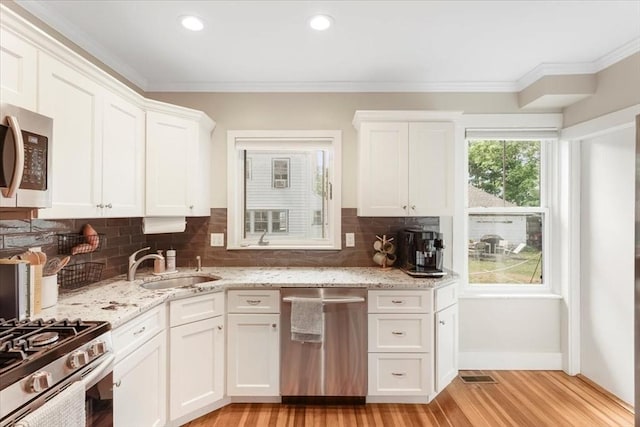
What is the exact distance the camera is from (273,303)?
2365 millimetres

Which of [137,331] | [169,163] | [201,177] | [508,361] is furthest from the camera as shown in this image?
[508,361]

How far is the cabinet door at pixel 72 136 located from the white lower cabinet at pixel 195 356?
31.0 inches

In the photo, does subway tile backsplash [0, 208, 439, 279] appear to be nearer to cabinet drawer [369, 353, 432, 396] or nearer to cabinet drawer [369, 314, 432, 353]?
cabinet drawer [369, 314, 432, 353]

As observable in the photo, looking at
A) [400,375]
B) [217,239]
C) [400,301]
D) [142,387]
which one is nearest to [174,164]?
[217,239]

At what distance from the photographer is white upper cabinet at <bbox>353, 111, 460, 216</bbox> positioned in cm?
269

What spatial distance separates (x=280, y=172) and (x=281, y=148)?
0.22 meters

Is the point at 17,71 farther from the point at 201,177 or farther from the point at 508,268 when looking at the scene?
the point at 508,268

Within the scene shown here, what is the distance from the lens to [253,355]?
237 cm

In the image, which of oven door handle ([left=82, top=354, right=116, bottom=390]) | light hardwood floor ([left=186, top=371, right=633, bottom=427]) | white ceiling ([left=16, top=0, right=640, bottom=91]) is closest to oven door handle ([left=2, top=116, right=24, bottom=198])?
oven door handle ([left=82, top=354, right=116, bottom=390])

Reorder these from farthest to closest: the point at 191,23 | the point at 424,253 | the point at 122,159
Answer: the point at 424,253 < the point at 122,159 < the point at 191,23

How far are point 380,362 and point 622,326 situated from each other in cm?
182

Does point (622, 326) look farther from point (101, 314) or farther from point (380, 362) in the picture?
point (101, 314)

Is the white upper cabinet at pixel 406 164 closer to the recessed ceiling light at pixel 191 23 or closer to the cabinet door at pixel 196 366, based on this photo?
the recessed ceiling light at pixel 191 23

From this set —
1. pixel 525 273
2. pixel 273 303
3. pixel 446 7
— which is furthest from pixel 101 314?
pixel 525 273
